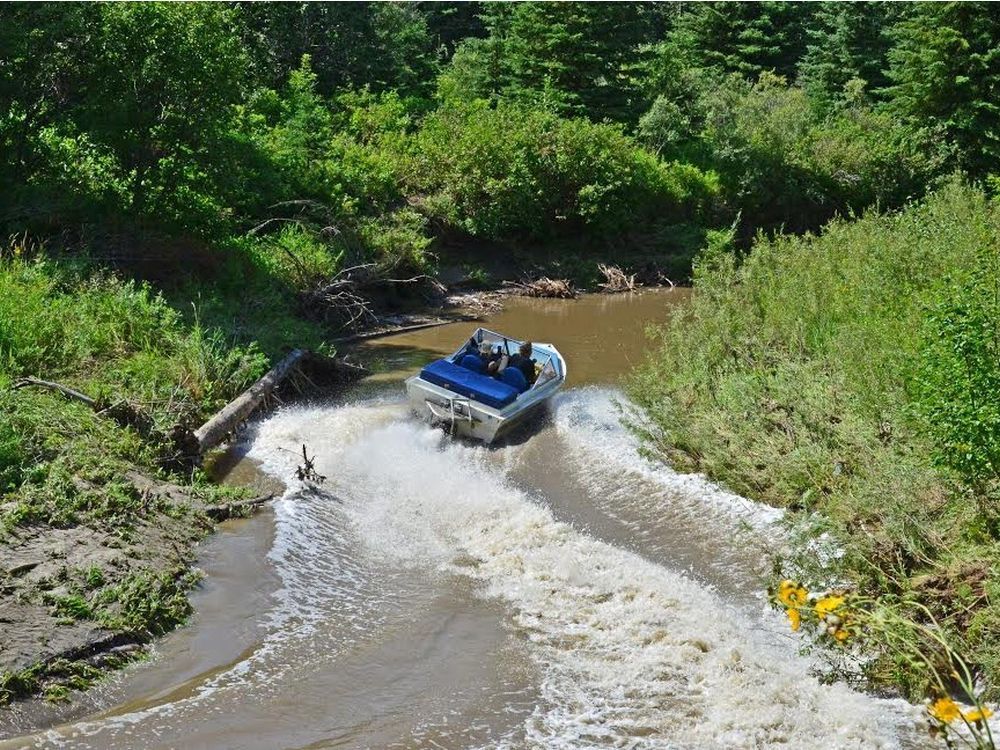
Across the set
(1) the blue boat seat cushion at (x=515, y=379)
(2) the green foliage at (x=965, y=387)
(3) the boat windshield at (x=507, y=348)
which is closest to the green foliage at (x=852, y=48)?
(3) the boat windshield at (x=507, y=348)

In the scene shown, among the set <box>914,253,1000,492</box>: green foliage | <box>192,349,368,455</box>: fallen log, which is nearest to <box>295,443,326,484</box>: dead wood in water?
<box>192,349,368,455</box>: fallen log

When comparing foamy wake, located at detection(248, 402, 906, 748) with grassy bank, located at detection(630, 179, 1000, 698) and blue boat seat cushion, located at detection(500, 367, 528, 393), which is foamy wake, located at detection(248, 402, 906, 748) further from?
blue boat seat cushion, located at detection(500, 367, 528, 393)

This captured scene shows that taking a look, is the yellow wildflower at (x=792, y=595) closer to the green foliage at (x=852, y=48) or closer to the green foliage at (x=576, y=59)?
the green foliage at (x=576, y=59)

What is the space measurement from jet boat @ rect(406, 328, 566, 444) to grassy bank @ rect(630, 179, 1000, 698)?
164 cm

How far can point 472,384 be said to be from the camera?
15820 mm

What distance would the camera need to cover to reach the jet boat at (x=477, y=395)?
15438 mm

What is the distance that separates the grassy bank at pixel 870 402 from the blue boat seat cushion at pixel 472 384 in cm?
197

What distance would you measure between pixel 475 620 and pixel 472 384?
235 inches

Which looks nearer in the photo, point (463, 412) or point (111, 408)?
point (111, 408)

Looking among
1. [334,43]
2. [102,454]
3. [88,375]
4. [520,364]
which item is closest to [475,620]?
[102,454]

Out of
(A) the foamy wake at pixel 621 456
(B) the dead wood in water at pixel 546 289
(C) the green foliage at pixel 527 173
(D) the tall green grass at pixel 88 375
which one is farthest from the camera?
(C) the green foliage at pixel 527 173

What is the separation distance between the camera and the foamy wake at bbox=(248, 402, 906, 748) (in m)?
8.48

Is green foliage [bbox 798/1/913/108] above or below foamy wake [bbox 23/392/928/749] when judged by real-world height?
above

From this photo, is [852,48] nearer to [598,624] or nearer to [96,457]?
[598,624]
